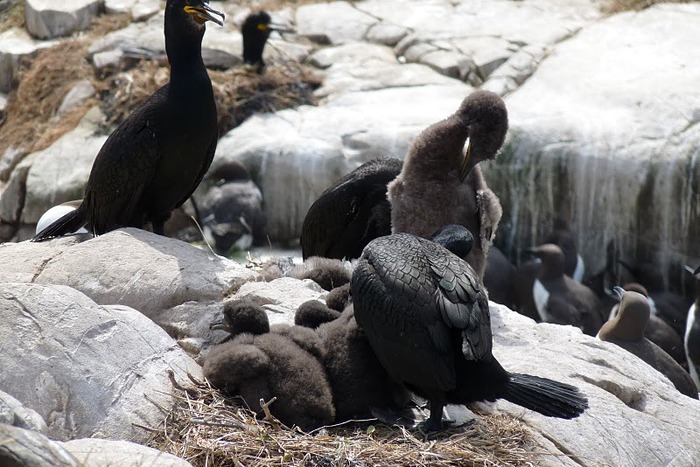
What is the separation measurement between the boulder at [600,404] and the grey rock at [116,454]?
6.29ft

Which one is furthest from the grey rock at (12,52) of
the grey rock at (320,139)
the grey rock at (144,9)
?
the grey rock at (320,139)

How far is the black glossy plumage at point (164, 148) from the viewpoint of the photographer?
7.46m

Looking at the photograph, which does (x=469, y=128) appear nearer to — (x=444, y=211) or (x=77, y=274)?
(x=444, y=211)

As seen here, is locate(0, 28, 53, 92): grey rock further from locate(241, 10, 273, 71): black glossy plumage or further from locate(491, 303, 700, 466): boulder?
locate(491, 303, 700, 466): boulder

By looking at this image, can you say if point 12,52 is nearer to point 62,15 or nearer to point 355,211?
point 62,15

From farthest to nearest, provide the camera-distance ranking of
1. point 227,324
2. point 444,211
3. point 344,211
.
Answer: point 344,211
point 444,211
point 227,324

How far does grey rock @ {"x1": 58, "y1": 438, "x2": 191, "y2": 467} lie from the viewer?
4.38 metres

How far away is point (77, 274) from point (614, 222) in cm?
713

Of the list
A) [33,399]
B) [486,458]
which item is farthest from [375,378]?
[33,399]

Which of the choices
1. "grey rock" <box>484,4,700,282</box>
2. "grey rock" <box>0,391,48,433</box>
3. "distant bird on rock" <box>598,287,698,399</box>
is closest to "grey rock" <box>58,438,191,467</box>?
"grey rock" <box>0,391,48,433</box>

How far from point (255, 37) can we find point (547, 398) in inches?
371

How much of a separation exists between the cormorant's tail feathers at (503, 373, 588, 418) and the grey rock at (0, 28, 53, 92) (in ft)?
37.7

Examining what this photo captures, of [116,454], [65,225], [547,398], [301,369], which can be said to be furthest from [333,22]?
[116,454]

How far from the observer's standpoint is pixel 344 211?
26.5 ft
